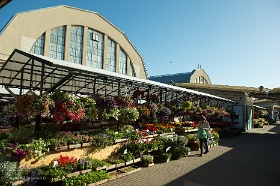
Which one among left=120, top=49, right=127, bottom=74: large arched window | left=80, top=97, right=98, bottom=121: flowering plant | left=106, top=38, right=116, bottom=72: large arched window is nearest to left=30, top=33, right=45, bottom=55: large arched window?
left=106, top=38, right=116, bottom=72: large arched window

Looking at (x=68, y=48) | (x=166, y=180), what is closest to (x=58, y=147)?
(x=166, y=180)

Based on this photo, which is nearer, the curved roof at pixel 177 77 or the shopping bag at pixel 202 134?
the shopping bag at pixel 202 134

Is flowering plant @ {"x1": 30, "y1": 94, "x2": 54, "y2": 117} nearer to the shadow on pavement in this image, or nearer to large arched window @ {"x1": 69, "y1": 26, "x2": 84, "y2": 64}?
the shadow on pavement

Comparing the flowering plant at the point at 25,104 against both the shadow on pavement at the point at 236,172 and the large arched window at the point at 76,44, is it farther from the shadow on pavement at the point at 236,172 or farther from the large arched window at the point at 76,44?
the large arched window at the point at 76,44

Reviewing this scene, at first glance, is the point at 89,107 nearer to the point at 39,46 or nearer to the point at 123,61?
the point at 39,46

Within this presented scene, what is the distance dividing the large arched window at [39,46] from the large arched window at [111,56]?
29.0 ft

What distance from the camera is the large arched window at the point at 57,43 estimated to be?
23.4 metres

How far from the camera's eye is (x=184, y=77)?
2077 inches

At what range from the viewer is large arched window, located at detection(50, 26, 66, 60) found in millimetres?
23438

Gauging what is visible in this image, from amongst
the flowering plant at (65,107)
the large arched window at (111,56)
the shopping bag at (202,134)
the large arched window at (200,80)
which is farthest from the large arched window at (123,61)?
the large arched window at (200,80)

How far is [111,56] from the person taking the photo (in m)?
30.6

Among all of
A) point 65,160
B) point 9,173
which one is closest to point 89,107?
point 65,160

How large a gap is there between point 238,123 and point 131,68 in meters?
16.4

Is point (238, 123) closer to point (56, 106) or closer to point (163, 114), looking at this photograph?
point (163, 114)
